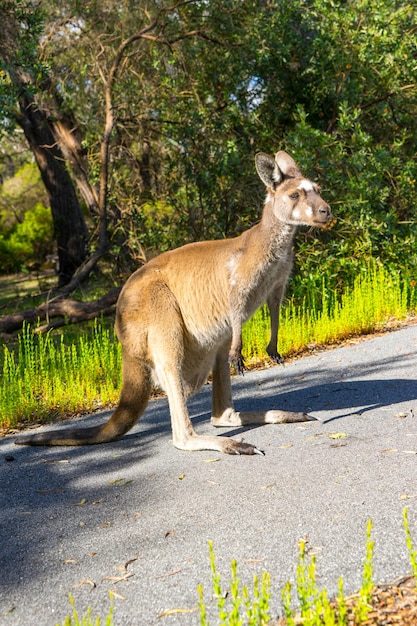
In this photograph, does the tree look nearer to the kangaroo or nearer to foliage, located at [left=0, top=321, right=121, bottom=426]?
foliage, located at [left=0, top=321, right=121, bottom=426]

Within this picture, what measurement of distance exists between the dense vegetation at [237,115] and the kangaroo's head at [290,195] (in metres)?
4.11

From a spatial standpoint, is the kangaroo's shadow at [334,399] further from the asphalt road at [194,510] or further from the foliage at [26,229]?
the foliage at [26,229]

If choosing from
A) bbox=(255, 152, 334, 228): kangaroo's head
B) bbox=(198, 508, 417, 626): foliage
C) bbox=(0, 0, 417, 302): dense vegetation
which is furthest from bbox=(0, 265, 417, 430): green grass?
bbox=(198, 508, 417, 626): foliage

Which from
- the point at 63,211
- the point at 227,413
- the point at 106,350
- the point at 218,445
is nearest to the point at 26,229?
the point at 63,211

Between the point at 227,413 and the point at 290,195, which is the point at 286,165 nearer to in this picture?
the point at 290,195

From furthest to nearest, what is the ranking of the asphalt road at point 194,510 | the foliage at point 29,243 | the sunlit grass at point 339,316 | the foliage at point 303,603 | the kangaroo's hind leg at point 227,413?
1. the foliage at point 29,243
2. the sunlit grass at point 339,316
3. the kangaroo's hind leg at point 227,413
4. the asphalt road at point 194,510
5. the foliage at point 303,603

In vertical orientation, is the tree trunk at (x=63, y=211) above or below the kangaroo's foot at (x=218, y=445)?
above

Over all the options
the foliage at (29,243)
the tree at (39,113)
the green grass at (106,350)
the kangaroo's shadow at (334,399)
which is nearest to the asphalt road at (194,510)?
the kangaroo's shadow at (334,399)

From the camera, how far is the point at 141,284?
4633 mm

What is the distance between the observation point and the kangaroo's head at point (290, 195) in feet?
14.0

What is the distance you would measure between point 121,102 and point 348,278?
360cm

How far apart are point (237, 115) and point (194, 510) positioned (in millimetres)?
7093

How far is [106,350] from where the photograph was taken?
641cm

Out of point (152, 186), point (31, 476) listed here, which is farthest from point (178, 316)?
point (152, 186)
